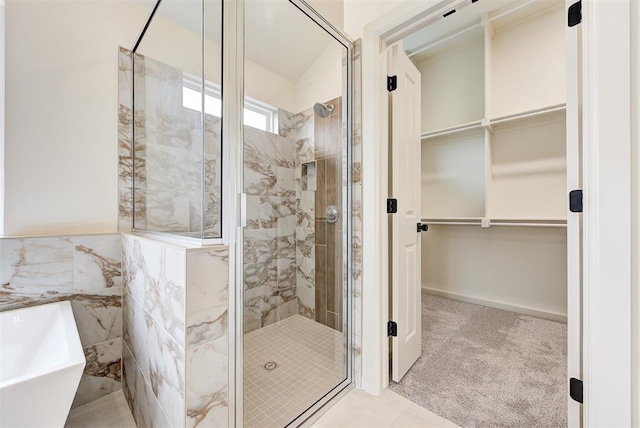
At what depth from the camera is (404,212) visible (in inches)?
64.6

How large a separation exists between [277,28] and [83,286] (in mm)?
1865

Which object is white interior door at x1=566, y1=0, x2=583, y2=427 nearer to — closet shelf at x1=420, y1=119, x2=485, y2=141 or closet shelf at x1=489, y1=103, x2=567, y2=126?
closet shelf at x1=489, y1=103, x2=567, y2=126

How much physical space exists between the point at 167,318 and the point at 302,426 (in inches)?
32.5

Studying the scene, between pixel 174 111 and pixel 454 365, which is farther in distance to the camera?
pixel 454 365

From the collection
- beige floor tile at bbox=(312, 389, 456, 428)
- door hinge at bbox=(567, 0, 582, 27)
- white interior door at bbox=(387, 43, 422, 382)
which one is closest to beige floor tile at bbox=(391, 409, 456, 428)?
beige floor tile at bbox=(312, 389, 456, 428)

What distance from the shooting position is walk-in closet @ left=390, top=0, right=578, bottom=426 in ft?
6.57

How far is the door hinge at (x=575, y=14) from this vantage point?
3.10 feet

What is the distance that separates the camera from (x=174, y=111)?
55.0 inches

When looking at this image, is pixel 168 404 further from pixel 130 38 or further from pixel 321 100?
pixel 130 38

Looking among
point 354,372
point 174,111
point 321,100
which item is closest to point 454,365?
point 354,372

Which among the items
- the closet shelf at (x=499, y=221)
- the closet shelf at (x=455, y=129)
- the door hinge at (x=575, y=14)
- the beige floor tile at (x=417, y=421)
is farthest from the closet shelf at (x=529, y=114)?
the beige floor tile at (x=417, y=421)

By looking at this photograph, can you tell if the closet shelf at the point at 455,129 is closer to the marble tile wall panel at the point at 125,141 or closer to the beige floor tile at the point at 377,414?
the beige floor tile at the point at 377,414

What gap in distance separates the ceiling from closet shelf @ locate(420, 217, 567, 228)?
6.94ft

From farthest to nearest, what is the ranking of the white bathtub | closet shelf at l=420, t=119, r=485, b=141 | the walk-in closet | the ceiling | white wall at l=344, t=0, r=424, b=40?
closet shelf at l=420, t=119, r=485, b=141
the walk-in closet
white wall at l=344, t=0, r=424, b=40
the ceiling
the white bathtub
